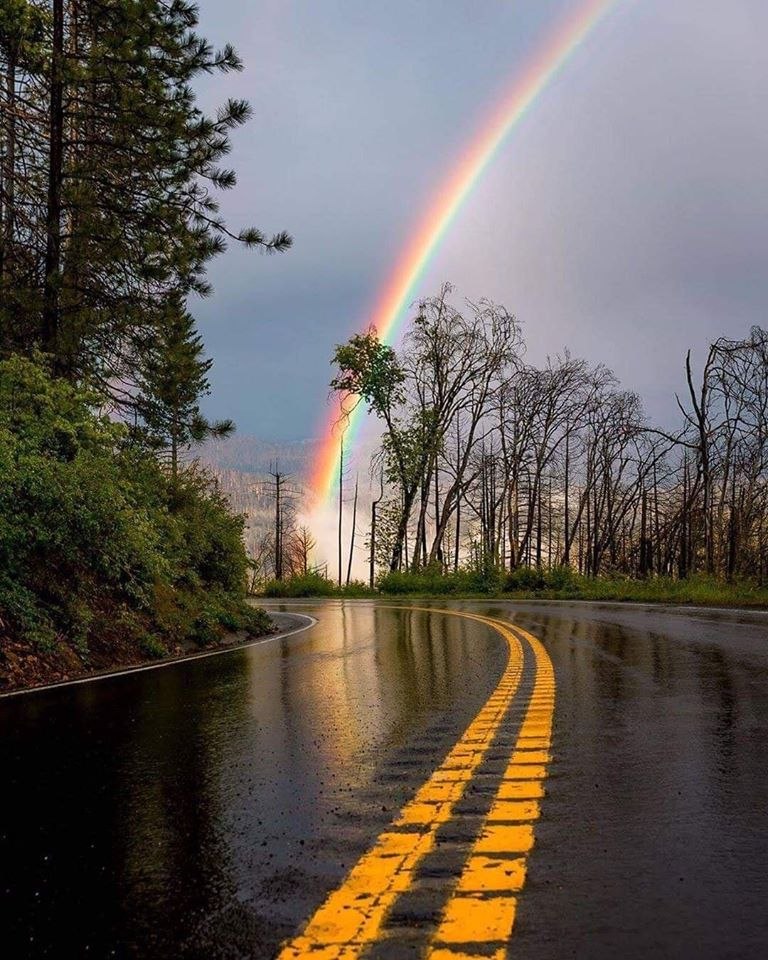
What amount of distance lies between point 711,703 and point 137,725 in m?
4.43

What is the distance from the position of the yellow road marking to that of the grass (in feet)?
58.8

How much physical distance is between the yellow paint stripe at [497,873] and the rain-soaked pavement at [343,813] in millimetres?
50

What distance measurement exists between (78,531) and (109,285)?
622 cm

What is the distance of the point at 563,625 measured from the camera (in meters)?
16.2

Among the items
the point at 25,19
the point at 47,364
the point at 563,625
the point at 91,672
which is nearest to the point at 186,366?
the point at 47,364

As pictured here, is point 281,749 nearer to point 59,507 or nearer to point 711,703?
point 711,703

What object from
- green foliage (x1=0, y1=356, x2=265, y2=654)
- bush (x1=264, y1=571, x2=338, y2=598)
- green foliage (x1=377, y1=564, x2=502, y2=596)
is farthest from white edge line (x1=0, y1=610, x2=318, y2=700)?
bush (x1=264, y1=571, x2=338, y2=598)

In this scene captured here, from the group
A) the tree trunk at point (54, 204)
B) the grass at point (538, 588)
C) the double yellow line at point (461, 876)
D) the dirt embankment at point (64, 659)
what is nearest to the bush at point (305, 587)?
the grass at point (538, 588)

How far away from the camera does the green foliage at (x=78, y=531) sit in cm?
1007

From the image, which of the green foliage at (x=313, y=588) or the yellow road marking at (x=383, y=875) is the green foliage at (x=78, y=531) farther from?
the green foliage at (x=313, y=588)

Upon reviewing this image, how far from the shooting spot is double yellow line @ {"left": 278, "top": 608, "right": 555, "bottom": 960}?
241 cm

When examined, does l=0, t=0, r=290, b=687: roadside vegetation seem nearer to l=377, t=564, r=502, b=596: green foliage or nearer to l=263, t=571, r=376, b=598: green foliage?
l=377, t=564, r=502, b=596: green foliage

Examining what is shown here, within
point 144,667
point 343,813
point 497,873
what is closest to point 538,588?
point 144,667

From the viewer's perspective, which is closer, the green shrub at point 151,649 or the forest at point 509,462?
the green shrub at point 151,649
